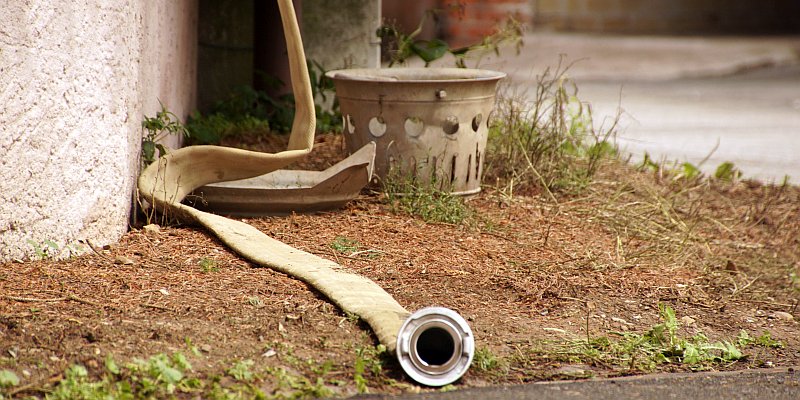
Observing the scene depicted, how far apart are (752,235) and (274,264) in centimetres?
270

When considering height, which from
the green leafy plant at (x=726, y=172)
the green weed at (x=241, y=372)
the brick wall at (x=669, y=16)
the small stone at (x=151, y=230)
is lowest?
the green weed at (x=241, y=372)

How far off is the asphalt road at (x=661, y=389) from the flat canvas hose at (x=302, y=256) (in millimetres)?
123

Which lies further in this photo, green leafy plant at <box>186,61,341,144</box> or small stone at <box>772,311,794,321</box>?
green leafy plant at <box>186,61,341,144</box>

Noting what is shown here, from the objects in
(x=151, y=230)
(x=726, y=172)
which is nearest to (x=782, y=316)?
(x=151, y=230)

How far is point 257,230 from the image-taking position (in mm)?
3975

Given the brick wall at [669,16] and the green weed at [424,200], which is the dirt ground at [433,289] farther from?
the brick wall at [669,16]

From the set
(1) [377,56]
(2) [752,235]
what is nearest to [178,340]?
(2) [752,235]

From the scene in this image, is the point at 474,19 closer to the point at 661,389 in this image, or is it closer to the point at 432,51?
the point at 432,51

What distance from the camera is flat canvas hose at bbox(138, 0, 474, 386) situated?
8.97ft

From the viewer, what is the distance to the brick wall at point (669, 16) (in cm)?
1463

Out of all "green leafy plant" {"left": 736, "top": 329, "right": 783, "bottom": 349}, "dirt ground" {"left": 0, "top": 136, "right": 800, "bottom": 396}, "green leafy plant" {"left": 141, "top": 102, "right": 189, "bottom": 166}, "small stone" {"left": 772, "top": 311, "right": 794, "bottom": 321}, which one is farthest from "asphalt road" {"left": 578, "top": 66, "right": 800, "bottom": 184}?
"green leafy plant" {"left": 141, "top": 102, "right": 189, "bottom": 166}

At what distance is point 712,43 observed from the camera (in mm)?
13547

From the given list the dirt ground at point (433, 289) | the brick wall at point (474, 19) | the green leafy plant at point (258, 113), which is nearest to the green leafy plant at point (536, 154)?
the dirt ground at point (433, 289)

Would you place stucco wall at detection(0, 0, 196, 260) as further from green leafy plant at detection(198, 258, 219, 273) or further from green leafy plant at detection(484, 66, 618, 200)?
green leafy plant at detection(484, 66, 618, 200)
